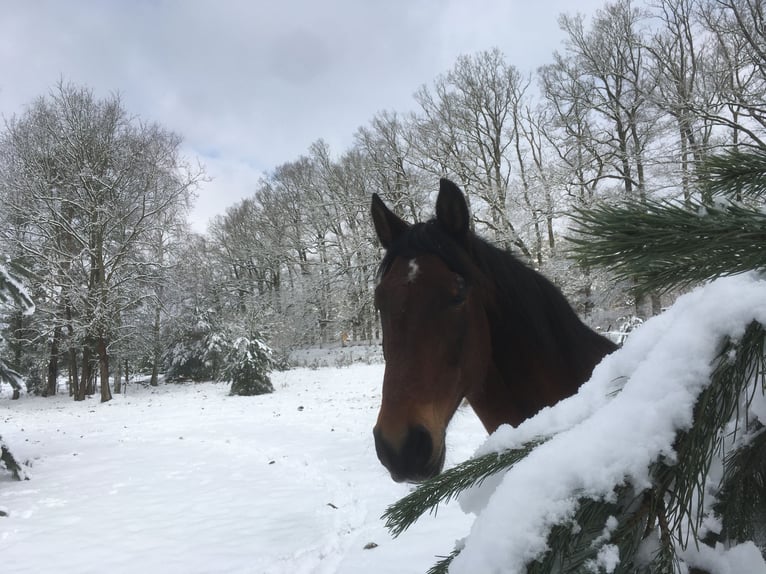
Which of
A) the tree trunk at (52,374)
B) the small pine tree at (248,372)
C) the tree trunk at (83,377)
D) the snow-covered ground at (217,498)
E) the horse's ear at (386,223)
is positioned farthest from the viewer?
the tree trunk at (52,374)

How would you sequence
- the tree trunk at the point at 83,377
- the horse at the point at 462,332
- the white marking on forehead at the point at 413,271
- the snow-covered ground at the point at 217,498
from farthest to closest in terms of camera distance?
the tree trunk at the point at 83,377
the snow-covered ground at the point at 217,498
the white marking on forehead at the point at 413,271
the horse at the point at 462,332

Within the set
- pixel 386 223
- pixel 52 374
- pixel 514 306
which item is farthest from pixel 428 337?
pixel 52 374

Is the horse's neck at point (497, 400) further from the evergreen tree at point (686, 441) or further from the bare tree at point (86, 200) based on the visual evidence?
the bare tree at point (86, 200)

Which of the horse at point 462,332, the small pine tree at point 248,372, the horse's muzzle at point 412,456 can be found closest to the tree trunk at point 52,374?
the small pine tree at point 248,372

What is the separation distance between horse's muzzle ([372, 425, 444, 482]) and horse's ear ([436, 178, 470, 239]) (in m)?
0.84

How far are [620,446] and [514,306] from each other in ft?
4.65

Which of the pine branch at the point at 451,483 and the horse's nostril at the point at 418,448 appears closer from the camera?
the pine branch at the point at 451,483

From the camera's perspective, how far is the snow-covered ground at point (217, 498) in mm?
3691

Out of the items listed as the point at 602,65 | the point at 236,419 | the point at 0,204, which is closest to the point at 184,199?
the point at 0,204

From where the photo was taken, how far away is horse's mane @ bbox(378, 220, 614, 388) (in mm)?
1660

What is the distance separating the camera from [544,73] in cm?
1473

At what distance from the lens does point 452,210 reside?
171 cm

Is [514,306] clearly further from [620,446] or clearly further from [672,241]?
[620,446]

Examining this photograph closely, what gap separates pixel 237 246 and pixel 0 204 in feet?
50.0
